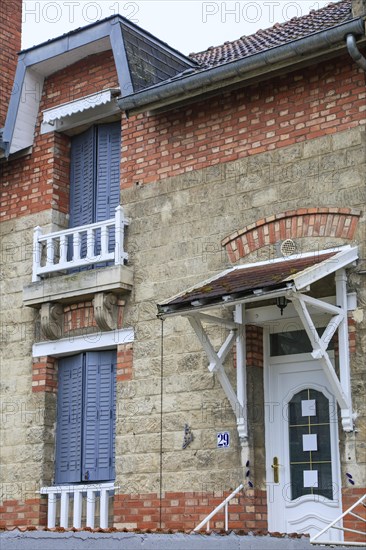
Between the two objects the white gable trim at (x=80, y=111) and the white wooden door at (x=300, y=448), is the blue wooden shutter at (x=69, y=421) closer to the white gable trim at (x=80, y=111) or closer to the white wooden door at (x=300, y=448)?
the white wooden door at (x=300, y=448)

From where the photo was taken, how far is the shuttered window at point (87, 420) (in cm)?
1276

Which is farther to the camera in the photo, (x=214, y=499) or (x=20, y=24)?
(x=20, y=24)

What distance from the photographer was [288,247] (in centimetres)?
1148

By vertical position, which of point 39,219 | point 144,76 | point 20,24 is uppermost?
point 20,24

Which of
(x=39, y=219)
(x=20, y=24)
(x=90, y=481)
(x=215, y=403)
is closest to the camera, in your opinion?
(x=215, y=403)

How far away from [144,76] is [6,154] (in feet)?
7.99

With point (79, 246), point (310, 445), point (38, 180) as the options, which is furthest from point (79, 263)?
point (310, 445)

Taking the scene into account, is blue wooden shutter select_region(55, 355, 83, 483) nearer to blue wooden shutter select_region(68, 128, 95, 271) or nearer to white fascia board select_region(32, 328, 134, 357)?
white fascia board select_region(32, 328, 134, 357)

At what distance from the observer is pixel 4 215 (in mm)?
14727

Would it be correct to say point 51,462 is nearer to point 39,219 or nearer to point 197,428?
point 197,428

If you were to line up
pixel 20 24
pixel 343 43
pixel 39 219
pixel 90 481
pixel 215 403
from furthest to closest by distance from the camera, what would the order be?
pixel 20 24 → pixel 39 219 → pixel 90 481 → pixel 215 403 → pixel 343 43

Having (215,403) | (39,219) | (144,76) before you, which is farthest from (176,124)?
(215,403)

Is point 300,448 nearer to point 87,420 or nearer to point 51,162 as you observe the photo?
point 87,420

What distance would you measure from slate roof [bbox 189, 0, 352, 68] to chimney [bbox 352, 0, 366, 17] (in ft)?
2.05
